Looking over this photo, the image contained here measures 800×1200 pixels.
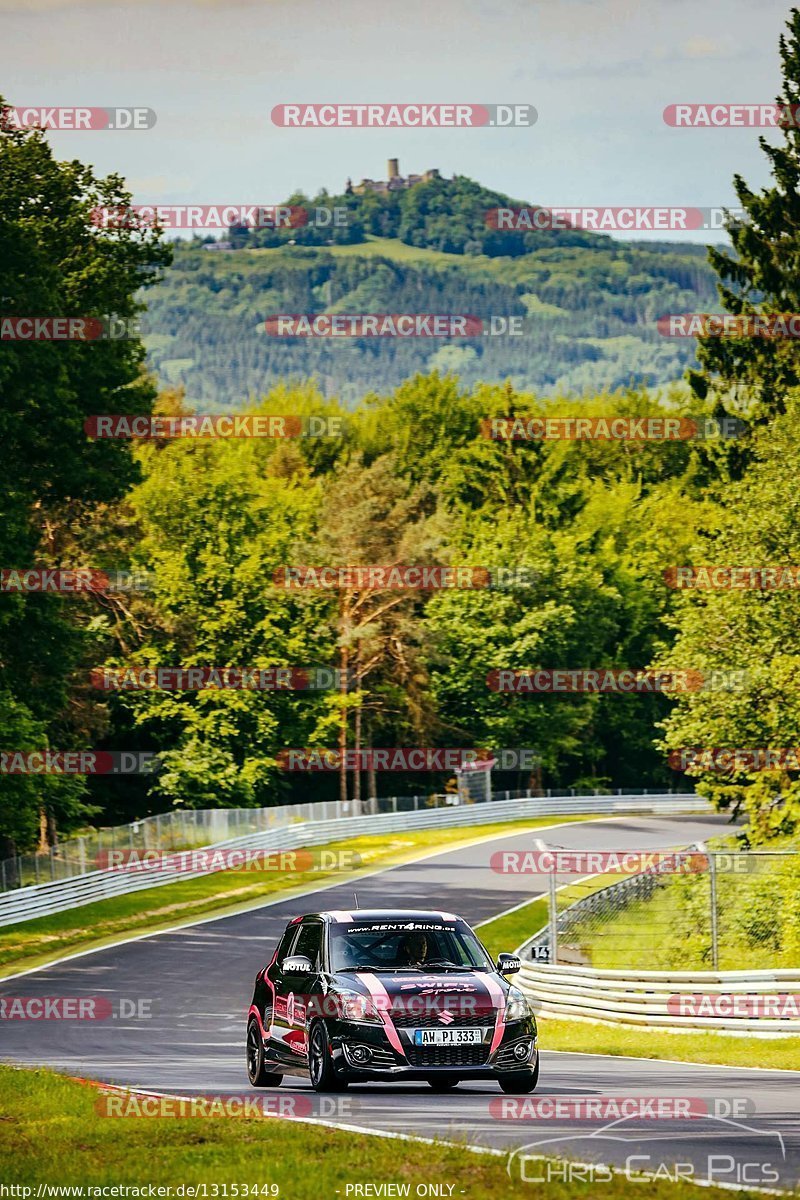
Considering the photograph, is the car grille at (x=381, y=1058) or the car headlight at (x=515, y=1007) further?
the car headlight at (x=515, y=1007)

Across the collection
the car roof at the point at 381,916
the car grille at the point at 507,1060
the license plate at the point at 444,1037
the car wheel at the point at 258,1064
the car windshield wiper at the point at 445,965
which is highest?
the car roof at the point at 381,916

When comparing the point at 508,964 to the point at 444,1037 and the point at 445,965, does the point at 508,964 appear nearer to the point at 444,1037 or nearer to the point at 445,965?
the point at 445,965

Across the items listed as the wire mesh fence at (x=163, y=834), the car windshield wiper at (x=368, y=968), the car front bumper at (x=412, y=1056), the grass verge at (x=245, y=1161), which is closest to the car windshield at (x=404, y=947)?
the car windshield wiper at (x=368, y=968)

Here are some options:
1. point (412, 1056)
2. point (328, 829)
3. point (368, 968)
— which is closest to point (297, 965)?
point (368, 968)

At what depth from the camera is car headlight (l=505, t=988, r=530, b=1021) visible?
596 inches

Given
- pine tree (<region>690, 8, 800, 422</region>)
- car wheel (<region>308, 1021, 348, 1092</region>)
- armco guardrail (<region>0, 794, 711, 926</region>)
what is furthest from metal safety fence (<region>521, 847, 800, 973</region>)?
pine tree (<region>690, 8, 800, 422</region>)

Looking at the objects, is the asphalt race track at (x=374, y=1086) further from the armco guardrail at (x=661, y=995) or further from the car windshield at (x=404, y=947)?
the car windshield at (x=404, y=947)

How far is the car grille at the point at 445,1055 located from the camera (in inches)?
583

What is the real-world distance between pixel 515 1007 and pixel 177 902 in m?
36.7

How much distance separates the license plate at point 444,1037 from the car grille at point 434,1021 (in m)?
0.03

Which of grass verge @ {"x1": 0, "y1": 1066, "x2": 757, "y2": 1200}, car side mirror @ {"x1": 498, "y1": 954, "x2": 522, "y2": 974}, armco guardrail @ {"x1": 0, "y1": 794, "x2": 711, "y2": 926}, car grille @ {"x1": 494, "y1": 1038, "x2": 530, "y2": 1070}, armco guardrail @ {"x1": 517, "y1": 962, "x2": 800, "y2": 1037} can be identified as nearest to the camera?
grass verge @ {"x1": 0, "y1": 1066, "x2": 757, "y2": 1200}

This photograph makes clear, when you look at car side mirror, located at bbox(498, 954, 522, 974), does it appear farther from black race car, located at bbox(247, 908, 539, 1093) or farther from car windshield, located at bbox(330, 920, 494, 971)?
car windshield, located at bbox(330, 920, 494, 971)

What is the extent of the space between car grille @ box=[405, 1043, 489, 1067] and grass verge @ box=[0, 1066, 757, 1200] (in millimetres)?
2049

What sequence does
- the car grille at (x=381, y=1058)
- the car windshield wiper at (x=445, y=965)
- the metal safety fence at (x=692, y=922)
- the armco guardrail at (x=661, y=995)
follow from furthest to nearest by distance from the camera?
1. the metal safety fence at (x=692, y=922)
2. the armco guardrail at (x=661, y=995)
3. the car windshield wiper at (x=445, y=965)
4. the car grille at (x=381, y=1058)
